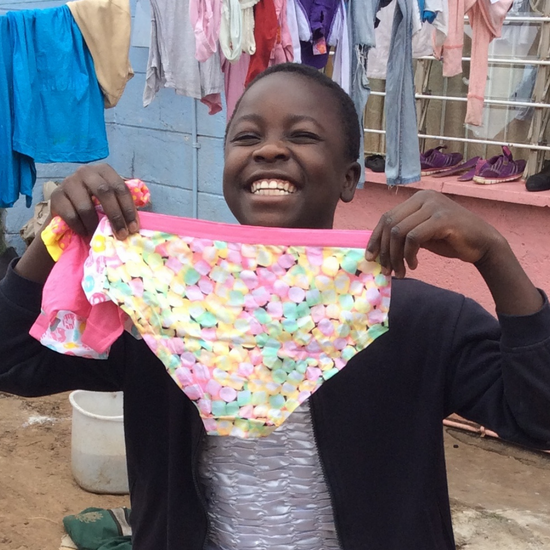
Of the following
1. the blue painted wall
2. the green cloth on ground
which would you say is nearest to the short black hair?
the green cloth on ground

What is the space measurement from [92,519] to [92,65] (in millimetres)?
2380

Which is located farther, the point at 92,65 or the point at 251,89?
the point at 92,65

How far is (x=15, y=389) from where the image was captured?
1.59 metres

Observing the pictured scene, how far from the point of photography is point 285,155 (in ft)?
4.94


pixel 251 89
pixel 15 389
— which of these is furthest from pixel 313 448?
pixel 251 89

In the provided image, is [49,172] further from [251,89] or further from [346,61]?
[251,89]

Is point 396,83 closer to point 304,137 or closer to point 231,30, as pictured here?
point 231,30

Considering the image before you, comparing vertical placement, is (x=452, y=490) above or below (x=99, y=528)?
below

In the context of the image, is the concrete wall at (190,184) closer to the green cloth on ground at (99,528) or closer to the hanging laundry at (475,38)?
the hanging laundry at (475,38)

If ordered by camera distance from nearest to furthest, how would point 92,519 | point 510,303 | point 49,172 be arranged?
1. point 510,303
2. point 92,519
3. point 49,172

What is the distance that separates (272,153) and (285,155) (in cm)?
3

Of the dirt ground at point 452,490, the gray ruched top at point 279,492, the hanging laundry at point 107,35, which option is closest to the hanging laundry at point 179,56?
the hanging laundry at point 107,35

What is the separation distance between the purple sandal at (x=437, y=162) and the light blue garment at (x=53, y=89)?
1.88 m

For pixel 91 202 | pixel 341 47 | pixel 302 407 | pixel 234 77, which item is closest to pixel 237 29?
pixel 234 77
